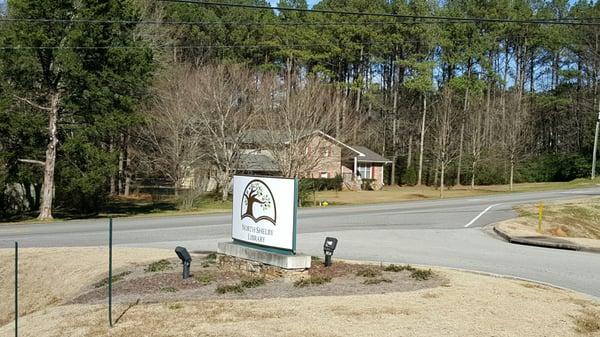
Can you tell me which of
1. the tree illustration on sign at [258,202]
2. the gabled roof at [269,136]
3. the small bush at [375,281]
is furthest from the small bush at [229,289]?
the gabled roof at [269,136]

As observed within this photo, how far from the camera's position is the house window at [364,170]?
59.8 metres

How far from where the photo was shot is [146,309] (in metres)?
9.19

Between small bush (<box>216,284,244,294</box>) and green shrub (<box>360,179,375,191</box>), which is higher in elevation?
green shrub (<box>360,179,375,191</box>)

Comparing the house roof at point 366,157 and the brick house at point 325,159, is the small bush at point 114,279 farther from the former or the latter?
the house roof at point 366,157

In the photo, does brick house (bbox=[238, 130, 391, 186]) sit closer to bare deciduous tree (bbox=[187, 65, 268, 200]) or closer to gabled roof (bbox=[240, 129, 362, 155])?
gabled roof (bbox=[240, 129, 362, 155])

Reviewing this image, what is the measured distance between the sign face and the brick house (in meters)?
27.3

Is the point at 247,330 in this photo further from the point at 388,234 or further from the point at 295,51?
the point at 295,51

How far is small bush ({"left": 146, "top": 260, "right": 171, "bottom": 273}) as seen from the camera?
12.4 metres

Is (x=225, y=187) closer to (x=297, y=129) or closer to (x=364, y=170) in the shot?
(x=297, y=129)

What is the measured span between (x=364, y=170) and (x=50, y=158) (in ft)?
113

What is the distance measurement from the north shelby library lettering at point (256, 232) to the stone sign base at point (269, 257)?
0.66 ft

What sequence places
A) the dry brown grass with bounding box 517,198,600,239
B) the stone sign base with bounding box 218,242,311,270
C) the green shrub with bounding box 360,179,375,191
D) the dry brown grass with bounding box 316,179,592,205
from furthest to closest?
the green shrub with bounding box 360,179,375,191 < the dry brown grass with bounding box 316,179,592,205 < the dry brown grass with bounding box 517,198,600,239 < the stone sign base with bounding box 218,242,311,270

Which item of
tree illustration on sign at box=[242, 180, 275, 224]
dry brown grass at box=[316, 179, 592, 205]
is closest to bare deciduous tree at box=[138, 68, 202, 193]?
dry brown grass at box=[316, 179, 592, 205]

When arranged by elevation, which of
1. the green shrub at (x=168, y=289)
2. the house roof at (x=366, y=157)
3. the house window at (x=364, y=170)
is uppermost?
the house roof at (x=366, y=157)
